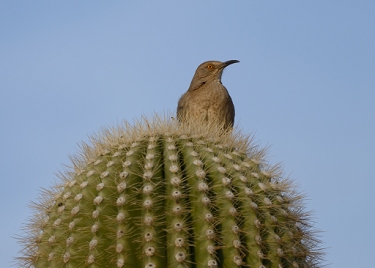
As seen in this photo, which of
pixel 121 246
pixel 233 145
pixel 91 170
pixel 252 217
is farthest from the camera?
pixel 233 145

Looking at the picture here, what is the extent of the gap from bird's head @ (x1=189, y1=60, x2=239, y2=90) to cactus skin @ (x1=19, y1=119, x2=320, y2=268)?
3662mm

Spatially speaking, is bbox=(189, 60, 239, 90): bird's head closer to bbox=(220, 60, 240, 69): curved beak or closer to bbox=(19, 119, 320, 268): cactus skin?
bbox=(220, 60, 240, 69): curved beak

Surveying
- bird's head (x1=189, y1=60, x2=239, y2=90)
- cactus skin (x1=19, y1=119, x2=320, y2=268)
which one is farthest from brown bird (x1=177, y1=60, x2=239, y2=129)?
A: cactus skin (x1=19, y1=119, x2=320, y2=268)

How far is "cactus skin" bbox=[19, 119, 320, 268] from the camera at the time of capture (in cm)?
309

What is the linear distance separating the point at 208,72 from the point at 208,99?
74 centimetres

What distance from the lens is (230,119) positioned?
690 cm

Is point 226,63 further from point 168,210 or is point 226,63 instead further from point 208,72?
point 168,210

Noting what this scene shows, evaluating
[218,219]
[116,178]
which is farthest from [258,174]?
[116,178]

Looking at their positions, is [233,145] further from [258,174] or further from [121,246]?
[121,246]

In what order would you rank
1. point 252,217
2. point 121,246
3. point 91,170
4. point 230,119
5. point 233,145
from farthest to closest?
point 230,119 → point 233,145 → point 91,170 → point 252,217 → point 121,246

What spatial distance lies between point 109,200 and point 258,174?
0.87 meters

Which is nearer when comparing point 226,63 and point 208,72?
point 208,72

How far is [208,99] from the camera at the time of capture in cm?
690

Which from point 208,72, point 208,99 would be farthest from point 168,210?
point 208,72
